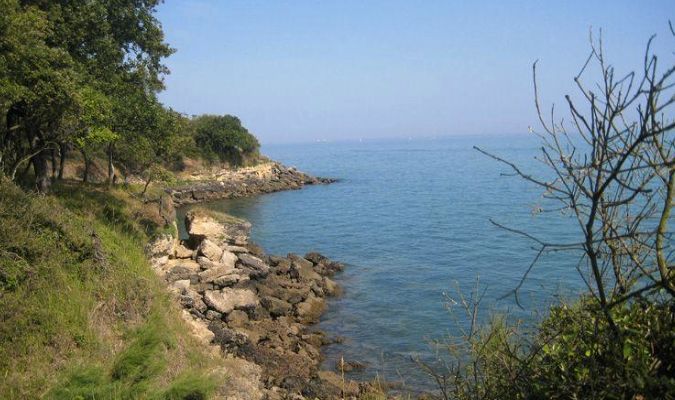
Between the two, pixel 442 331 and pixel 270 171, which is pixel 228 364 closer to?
pixel 442 331

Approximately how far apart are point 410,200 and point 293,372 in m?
37.5

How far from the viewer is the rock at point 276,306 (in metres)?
18.2

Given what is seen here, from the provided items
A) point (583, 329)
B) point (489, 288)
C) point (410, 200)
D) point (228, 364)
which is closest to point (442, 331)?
point (489, 288)

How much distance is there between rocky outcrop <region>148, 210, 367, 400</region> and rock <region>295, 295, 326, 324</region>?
1.5 inches

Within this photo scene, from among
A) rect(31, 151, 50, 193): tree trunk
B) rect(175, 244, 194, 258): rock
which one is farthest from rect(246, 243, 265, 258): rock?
rect(31, 151, 50, 193): tree trunk

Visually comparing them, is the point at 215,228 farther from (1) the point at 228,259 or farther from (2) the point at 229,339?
(2) the point at 229,339

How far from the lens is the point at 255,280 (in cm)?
2073

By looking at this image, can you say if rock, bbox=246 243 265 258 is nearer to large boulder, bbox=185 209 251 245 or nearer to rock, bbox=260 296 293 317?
large boulder, bbox=185 209 251 245

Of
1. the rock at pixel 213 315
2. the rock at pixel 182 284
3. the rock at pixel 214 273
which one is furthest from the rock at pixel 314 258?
the rock at pixel 213 315

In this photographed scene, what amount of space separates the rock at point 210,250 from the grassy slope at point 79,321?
7080 millimetres

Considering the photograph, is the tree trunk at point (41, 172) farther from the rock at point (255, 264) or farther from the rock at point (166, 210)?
the rock at point (255, 264)

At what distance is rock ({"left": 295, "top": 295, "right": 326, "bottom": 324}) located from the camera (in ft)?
60.8

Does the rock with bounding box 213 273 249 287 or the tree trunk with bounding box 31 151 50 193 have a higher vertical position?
the tree trunk with bounding box 31 151 50 193

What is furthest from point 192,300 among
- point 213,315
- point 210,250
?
point 210,250
